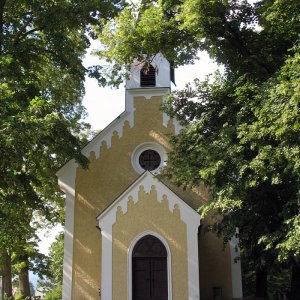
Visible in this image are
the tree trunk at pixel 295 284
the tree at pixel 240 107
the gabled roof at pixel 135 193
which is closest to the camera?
the tree at pixel 240 107

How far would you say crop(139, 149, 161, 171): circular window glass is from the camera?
17.4m

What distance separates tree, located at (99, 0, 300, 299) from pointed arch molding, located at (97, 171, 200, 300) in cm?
167

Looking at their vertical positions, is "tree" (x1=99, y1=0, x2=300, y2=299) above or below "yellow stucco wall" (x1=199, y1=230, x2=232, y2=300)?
above

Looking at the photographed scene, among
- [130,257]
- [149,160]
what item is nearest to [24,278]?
[149,160]

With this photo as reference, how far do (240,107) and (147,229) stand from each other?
5.21m

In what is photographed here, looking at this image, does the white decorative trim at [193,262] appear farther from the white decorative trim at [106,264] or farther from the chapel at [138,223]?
the white decorative trim at [106,264]

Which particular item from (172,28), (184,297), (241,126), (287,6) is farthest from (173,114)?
(184,297)

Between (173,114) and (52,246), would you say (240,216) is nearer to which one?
(173,114)

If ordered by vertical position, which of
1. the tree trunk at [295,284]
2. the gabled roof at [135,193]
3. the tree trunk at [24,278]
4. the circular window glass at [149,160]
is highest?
the circular window glass at [149,160]

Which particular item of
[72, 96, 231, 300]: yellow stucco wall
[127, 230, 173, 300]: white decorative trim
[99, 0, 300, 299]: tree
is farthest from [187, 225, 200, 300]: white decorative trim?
[72, 96, 231, 300]: yellow stucco wall

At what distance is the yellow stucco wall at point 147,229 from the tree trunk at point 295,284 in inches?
127

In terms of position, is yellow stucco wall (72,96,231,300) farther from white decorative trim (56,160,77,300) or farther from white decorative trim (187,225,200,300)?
white decorative trim (187,225,200,300)

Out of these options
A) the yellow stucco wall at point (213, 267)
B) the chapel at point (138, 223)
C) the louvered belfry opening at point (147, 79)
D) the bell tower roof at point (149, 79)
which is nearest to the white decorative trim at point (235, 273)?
the chapel at point (138, 223)

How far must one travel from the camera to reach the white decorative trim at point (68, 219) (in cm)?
1584
